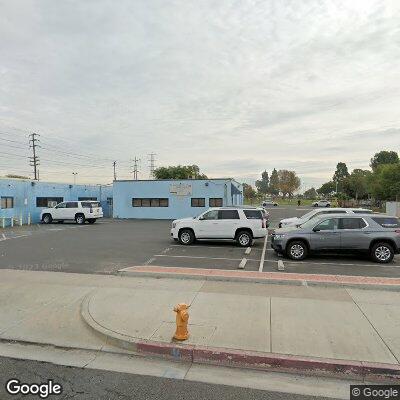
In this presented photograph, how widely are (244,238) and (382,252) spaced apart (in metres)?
5.50

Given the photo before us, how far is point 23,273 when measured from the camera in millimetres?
10312

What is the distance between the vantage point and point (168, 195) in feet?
110

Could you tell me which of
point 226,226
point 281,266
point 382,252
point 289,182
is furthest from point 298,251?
point 289,182

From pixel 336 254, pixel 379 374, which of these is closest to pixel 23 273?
pixel 379 374

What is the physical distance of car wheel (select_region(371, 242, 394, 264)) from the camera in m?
11.9

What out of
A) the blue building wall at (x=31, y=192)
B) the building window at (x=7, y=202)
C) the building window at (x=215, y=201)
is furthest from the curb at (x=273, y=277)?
the blue building wall at (x=31, y=192)

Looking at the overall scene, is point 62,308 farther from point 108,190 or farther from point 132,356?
point 108,190

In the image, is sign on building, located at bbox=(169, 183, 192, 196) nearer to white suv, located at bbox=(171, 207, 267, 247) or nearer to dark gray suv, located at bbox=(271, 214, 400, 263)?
white suv, located at bbox=(171, 207, 267, 247)

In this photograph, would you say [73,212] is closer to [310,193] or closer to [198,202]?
[198,202]

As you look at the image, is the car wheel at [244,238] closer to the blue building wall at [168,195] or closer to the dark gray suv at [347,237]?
the dark gray suv at [347,237]

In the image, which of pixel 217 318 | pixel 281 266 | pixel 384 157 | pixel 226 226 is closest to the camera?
pixel 217 318

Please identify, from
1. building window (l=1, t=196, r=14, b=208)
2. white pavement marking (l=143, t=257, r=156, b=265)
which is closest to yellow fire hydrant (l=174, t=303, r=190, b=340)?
white pavement marking (l=143, t=257, r=156, b=265)

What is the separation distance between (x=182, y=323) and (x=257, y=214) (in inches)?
422

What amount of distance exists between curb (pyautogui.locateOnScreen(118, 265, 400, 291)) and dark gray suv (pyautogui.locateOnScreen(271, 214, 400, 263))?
2.59m
